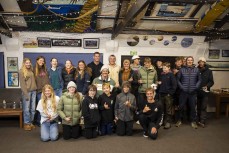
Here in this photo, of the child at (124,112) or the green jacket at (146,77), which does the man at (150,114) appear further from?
the green jacket at (146,77)

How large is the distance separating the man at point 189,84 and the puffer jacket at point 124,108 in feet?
3.68

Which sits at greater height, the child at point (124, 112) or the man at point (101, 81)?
the man at point (101, 81)

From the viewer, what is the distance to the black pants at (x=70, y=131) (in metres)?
4.19

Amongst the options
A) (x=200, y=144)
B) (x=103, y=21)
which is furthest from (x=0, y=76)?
(x=200, y=144)

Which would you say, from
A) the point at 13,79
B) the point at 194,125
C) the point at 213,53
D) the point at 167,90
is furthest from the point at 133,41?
the point at 13,79

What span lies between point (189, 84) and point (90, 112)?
2041mm

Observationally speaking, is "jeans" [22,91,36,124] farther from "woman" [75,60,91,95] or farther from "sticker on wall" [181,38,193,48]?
"sticker on wall" [181,38,193,48]

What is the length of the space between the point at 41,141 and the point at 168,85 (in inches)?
102

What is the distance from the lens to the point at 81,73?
4754mm

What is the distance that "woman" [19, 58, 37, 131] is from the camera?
4637mm

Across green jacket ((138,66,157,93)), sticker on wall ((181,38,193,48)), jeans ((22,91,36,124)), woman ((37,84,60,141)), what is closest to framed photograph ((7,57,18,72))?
jeans ((22,91,36,124))

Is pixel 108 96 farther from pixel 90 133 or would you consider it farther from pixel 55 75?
pixel 55 75

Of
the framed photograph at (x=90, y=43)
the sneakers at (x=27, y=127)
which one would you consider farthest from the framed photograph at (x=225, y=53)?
the sneakers at (x=27, y=127)

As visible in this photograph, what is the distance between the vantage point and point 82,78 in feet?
15.6
